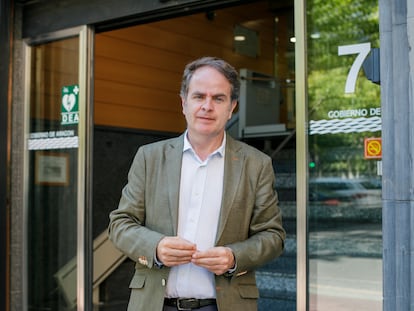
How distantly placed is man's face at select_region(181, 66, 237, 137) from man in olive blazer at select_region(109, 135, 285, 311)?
0.14 meters

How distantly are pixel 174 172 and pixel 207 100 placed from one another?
0.94ft

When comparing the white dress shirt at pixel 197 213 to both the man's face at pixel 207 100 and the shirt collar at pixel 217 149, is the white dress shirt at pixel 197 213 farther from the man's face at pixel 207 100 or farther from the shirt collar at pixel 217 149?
the man's face at pixel 207 100

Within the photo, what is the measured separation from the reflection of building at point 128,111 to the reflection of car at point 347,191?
0.23 metres

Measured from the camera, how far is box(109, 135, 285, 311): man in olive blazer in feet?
7.03

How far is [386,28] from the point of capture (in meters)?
2.54

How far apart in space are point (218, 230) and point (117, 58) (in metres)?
4.36

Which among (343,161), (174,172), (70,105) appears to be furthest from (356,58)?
(343,161)

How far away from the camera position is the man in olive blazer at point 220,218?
214 cm

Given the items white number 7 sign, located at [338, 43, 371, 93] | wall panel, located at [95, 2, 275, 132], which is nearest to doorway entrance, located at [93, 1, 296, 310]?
wall panel, located at [95, 2, 275, 132]

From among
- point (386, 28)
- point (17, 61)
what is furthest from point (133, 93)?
point (386, 28)

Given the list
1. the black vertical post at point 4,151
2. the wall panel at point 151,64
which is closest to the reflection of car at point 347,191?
the wall panel at point 151,64

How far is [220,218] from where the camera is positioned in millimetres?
2176

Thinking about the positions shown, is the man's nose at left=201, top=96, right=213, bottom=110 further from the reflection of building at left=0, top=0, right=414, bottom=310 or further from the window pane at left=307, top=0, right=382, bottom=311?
the window pane at left=307, top=0, right=382, bottom=311

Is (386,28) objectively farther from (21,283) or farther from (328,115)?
(21,283)
